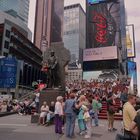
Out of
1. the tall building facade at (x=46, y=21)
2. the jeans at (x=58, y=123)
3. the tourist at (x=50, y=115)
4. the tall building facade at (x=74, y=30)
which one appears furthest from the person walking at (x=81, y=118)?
the tall building facade at (x=74, y=30)

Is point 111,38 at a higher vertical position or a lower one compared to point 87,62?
higher

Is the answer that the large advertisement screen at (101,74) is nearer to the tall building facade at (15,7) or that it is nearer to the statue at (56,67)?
the tall building facade at (15,7)

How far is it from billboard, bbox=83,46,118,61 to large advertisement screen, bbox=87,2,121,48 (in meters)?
8.61

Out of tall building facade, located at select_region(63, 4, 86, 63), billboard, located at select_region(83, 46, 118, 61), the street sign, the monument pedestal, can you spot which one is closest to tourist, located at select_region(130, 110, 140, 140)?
the monument pedestal

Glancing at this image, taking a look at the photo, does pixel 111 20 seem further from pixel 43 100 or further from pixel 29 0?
pixel 43 100

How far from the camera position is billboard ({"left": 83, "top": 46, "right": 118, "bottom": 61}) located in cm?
8281

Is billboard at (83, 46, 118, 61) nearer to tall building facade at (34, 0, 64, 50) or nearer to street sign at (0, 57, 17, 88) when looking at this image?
street sign at (0, 57, 17, 88)

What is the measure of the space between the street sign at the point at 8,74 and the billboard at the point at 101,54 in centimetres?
5158

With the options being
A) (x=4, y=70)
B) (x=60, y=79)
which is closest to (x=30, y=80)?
(x=4, y=70)

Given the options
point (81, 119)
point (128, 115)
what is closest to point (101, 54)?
point (81, 119)

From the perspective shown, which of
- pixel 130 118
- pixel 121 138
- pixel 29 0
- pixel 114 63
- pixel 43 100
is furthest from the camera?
pixel 29 0

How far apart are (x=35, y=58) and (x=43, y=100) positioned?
70.2 meters

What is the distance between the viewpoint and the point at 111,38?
96.2 metres

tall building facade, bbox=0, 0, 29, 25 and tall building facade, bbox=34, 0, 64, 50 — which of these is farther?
tall building facade, bbox=34, 0, 64, 50
